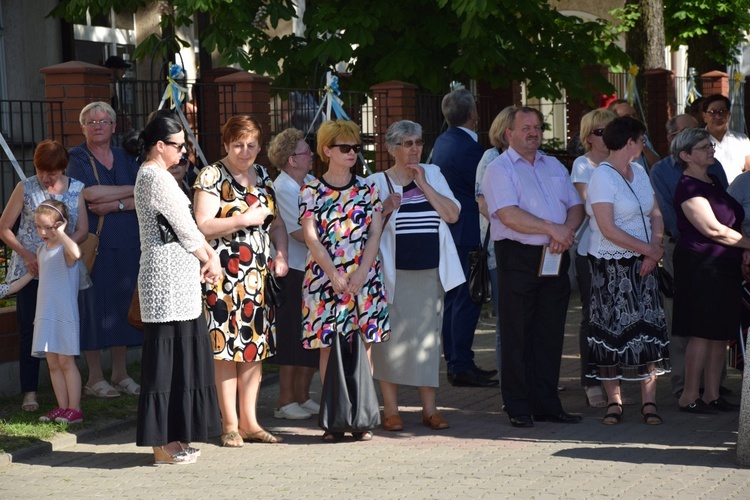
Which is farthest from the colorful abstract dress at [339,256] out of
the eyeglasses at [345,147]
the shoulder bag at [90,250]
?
the shoulder bag at [90,250]

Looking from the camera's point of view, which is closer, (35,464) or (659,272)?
(35,464)

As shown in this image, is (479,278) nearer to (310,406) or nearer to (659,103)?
(310,406)

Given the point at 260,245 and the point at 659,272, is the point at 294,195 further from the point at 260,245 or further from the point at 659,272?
the point at 659,272

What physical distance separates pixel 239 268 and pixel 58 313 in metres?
1.43

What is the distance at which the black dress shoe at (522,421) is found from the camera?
8078mm

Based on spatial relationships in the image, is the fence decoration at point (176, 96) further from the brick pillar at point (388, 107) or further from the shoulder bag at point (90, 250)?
the brick pillar at point (388, 107)

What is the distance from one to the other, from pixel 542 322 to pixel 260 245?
1.95 meters

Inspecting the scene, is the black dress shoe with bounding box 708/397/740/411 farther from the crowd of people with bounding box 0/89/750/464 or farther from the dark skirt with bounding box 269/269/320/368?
the dark skirt with bounding box 269/269/320/368

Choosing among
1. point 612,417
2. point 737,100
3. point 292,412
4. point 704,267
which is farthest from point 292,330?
point 737,100

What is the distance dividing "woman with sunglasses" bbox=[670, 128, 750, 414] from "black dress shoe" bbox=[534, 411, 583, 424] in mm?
845

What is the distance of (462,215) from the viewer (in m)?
9.83

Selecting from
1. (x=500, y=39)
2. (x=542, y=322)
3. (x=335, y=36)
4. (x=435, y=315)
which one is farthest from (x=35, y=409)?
(x=500, y=39)

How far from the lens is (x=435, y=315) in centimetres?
818

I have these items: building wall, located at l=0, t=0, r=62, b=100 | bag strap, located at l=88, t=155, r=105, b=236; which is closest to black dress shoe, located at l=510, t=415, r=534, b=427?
bag strap, located at l=88, t=155, r=105, b=236
